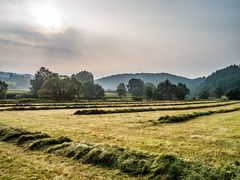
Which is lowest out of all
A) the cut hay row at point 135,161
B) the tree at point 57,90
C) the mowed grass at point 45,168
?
the mowed grass at point 45,168

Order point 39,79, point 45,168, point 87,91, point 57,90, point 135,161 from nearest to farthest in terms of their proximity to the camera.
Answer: point 135,161 → point 45,168 → point 57,90 → point 87,91 → point 39,79

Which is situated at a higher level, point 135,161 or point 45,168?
point 135,161

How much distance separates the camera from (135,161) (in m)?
12.1

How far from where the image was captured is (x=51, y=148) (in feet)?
50.3

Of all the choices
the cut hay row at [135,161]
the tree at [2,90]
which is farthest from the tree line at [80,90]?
the cut hay row at [135,161]

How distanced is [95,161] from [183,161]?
4.14 metres

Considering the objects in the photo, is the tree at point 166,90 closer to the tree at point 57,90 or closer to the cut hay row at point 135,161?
the tree at point 57,90

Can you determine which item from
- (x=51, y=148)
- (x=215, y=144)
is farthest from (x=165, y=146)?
(x=51, y=148)

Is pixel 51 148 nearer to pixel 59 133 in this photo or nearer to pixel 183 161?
pixel 59 133

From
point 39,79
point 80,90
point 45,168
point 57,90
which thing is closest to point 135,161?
point 45,168

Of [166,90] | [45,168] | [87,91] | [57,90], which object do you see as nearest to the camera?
[45,168]

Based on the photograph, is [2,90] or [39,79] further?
[39,79]

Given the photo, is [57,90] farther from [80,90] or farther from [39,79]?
[39,79]

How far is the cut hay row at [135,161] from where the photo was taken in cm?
1048
